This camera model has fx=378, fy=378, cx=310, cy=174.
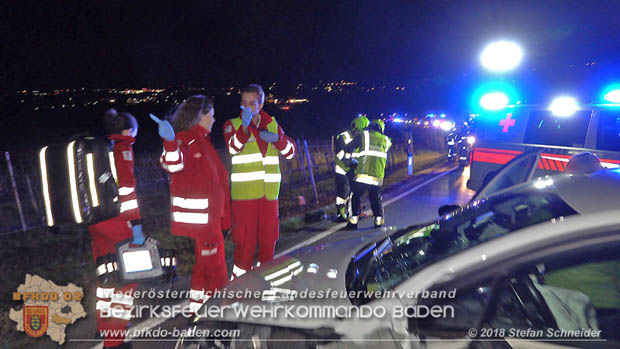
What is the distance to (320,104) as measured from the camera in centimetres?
6019

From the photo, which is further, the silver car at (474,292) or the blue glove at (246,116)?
the blue glove at (246,116)

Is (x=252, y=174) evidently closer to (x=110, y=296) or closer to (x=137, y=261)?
(x=137, y=261)

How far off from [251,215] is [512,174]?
283 cm

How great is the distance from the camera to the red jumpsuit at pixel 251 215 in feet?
11.6

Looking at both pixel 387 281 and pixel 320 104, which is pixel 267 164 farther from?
pixel 320 104

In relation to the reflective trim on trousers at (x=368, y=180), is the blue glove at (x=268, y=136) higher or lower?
higher

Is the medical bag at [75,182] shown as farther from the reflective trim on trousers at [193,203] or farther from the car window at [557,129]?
the car window at [557,129]

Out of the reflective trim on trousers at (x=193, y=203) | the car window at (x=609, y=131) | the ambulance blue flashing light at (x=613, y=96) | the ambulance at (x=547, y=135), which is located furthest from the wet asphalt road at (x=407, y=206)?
the ambulance blue flashing light at (x=613, y=96)

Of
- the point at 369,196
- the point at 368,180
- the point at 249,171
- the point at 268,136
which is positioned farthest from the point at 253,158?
the point at 369,196

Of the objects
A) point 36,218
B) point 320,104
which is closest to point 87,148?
point 36,218

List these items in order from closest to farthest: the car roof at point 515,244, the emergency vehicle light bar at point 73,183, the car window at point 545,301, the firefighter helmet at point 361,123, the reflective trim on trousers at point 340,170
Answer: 1. the car roof at point 515,244
2. the car window at point 545,301
3. the emergency vehicle light bar at point 73,183
4. the firefighter helmet at point 361,123
5. the reflective trim on trousers at point 340,170

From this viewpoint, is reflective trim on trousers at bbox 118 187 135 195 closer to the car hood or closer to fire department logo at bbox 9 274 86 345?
the car hood

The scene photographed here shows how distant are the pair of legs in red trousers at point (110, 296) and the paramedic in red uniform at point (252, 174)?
994 mm

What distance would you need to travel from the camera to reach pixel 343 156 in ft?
21.1
